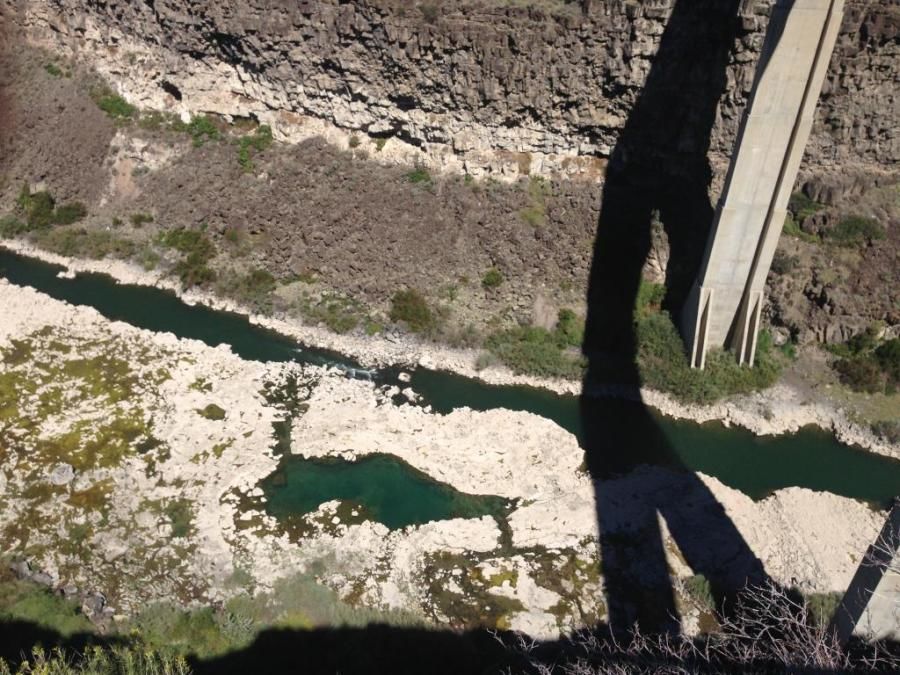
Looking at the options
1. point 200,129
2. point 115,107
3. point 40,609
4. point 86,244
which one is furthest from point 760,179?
point 115,107

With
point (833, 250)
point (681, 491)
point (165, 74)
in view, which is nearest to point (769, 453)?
point (681, 491)

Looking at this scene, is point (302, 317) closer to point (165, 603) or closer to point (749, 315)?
point (165, 603)

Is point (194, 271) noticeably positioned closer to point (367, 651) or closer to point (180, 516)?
point (180, 516)

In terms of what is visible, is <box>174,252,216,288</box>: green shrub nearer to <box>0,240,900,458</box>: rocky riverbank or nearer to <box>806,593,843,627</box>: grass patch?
<box>0,240,900,458</box>: rocky riverbank

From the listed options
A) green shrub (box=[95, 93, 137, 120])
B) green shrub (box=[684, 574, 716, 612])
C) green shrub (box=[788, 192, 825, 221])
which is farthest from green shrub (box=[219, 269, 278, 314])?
green shrub (box=[788, 192, 825, 221])

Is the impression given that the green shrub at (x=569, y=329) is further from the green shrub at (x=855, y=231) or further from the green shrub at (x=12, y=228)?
the green shrub at (x=12, y=228)

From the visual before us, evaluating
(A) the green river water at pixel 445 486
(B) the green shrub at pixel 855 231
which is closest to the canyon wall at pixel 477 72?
(B) the green shrub at pixel 855 231
